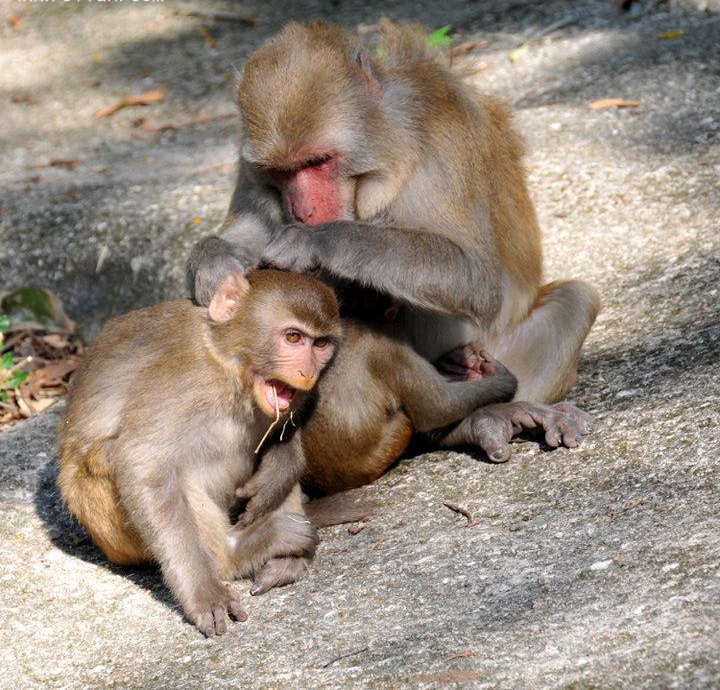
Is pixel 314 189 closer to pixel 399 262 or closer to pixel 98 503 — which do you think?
pixel 399 262

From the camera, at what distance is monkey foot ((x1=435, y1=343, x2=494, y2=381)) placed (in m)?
5.36

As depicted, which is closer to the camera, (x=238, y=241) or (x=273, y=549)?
(x=273, y=549)

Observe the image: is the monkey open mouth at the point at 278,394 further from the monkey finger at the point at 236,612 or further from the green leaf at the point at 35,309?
the green leaf at the point at 35,309

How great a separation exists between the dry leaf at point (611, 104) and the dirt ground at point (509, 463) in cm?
7

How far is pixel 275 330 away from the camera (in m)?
4.38

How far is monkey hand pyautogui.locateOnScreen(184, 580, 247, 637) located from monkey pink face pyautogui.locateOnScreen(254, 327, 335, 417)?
71 cm

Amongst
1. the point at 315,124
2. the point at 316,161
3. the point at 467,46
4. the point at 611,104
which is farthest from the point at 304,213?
the point at 467,46

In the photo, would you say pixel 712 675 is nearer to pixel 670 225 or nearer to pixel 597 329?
pixel 597 329

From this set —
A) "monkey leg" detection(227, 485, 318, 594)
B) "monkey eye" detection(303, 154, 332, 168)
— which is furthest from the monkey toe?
"monkey eye" detection(303, 154, 332, 168)

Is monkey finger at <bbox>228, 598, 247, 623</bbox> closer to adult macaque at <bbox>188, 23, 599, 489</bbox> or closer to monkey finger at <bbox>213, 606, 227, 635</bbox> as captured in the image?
monkey finger at <bbox>213, 606, 227, 635</bbox>

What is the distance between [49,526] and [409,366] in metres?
1.83

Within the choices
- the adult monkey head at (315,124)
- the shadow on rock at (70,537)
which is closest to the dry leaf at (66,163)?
the shadow on rock at (70,537)

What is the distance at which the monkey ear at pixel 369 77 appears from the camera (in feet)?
15.9

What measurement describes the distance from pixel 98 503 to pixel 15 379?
2.24m
